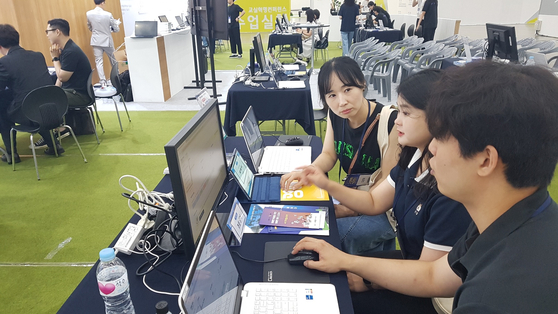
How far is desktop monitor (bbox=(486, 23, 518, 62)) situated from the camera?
12.8ft

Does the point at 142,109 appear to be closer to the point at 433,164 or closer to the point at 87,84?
the point at 87,84

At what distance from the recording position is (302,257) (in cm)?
107

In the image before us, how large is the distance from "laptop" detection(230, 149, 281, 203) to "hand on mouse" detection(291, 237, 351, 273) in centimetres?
37

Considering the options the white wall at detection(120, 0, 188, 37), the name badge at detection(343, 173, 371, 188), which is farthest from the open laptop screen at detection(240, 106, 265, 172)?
the white wall at detection(120, 0, 188, 37)

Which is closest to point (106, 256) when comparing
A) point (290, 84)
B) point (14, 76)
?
point (290, 84)

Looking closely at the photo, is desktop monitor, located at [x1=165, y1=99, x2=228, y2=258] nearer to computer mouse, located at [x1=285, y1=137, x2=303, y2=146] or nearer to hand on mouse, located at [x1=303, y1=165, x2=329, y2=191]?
hand on mouse, located at [x1=303, y1=165, x2=329, y2=191]

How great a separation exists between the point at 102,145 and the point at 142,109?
147 centimetres

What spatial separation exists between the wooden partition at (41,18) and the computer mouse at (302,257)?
6.49 meters

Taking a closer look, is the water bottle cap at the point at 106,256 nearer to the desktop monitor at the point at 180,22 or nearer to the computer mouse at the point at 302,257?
the computer mouse at the point at 302,257

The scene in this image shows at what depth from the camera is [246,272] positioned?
1037 millimetres

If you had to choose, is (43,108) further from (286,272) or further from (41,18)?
(41,18)

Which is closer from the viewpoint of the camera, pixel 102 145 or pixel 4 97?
pixel 4 97

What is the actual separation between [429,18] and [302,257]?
8.25 m

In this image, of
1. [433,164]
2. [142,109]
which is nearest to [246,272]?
[433,164]
